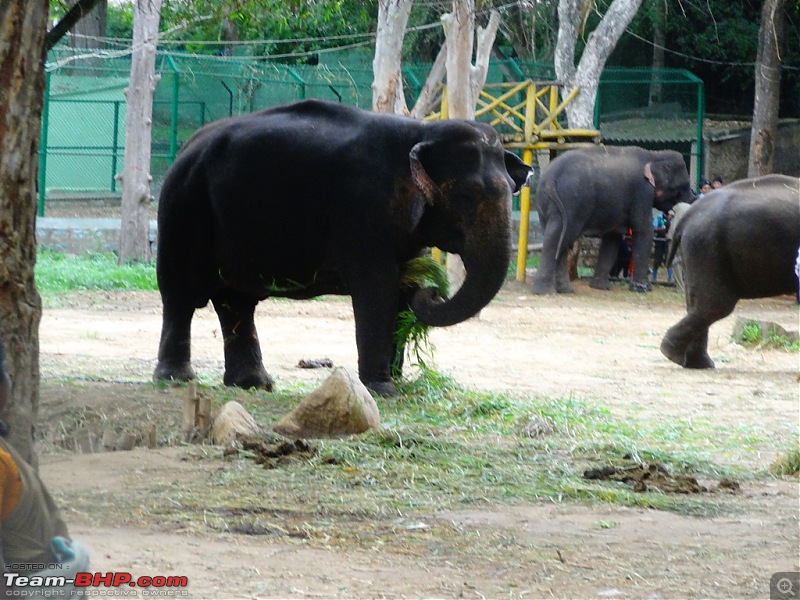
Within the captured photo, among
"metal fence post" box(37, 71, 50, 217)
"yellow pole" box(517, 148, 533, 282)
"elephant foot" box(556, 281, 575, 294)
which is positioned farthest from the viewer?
"metal fence post" box(37, 71, 50, 217)

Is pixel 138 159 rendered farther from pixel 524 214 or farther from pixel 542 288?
pixel 542 288

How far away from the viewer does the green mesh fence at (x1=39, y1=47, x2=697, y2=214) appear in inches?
909

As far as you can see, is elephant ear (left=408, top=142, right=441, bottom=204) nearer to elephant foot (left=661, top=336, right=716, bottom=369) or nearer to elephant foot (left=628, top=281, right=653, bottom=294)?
elephant foot (left=661, top=336, right=716, bottom=369)

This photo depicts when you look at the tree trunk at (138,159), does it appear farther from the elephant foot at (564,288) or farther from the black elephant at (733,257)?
the black elephant at (733,257)

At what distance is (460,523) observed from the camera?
5.02 meters

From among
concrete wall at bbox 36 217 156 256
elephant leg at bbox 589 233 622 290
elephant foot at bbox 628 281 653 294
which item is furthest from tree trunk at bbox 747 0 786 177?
concrete wall at bbox 36 217 156 256

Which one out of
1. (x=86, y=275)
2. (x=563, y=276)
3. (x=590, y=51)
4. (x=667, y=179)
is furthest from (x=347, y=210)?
(x=590, y=51)

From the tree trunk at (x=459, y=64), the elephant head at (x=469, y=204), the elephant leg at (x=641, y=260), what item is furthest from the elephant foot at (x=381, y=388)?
the elephant leg at (x=641, y=260)

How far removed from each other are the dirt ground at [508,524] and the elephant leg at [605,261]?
9.08 meters

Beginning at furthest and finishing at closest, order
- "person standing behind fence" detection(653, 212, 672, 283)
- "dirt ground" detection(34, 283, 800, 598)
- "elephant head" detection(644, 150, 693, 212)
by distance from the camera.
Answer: "person standing behind fence" detection(653, 212, 672, 283) < "elephant head" detection(644, 150, 693, 212) < "dirt ground" detection(34, 283, 800, 598)

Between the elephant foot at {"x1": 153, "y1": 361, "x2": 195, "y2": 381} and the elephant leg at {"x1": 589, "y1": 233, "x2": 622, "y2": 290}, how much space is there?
12.9m

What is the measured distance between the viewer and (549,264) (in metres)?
20.0

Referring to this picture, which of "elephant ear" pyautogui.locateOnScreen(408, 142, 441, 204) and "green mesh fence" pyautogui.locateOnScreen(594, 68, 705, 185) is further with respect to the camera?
"green mesh fence" pyautogui.locateOnScreen(594, 68, 705, 185)

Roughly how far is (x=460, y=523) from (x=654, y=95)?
24604mm
